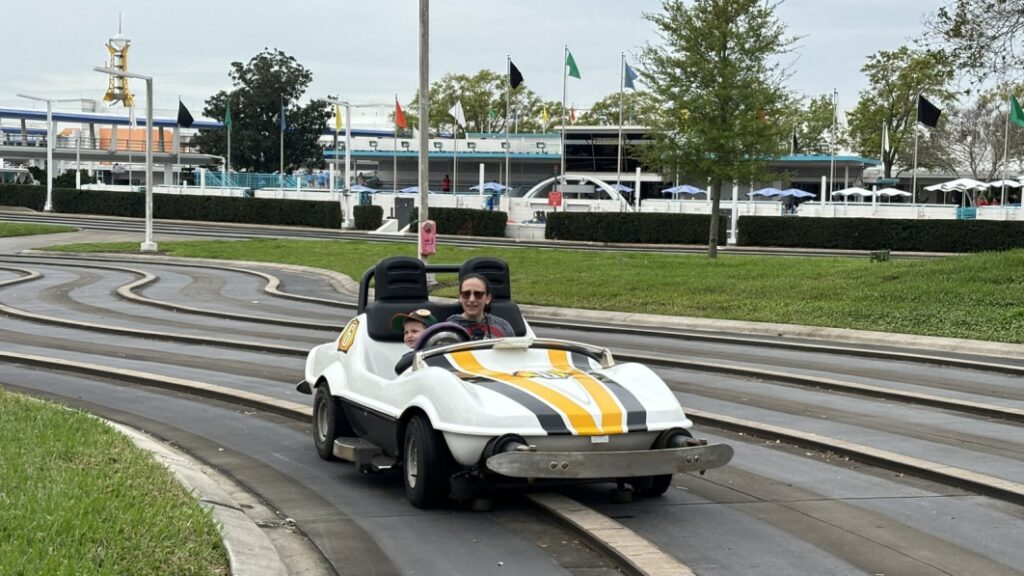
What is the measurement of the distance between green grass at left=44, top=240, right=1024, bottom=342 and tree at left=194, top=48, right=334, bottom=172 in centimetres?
6942

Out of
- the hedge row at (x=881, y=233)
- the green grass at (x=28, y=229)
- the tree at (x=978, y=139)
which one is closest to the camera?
the hedge row at (x=881, y=233)

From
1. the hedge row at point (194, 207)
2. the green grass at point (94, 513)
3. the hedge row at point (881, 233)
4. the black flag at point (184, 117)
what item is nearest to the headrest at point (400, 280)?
the green grass at point (94, 513)

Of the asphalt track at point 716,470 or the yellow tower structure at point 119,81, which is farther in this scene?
the yellow tower structure at point 119,81

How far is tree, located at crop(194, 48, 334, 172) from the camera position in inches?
4021

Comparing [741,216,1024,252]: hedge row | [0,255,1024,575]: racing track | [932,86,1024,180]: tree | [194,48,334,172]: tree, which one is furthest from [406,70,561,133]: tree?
[0,255,1024,575]: racing track

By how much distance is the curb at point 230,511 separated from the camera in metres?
6.64

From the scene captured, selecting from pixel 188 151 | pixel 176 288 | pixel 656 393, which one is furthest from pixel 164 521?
pixel 188 151

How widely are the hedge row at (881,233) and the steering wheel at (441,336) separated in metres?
41.7

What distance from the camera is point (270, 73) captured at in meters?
102

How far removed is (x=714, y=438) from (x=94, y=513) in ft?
20.0

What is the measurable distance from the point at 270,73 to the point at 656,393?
98.2 metres

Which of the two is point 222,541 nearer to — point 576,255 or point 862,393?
point 862,393

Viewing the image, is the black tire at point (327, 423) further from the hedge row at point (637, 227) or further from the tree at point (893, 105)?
the tree at point (893, 105)

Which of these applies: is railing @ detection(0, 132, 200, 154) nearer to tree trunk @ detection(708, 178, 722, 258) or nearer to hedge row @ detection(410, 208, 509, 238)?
hedge row @ detection(410, 208, 509, 238)
